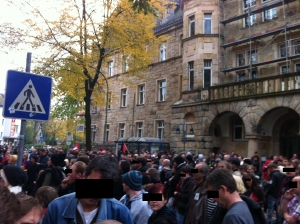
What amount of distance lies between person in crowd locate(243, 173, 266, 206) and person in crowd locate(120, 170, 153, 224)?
2.92 m

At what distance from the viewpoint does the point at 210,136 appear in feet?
65.8

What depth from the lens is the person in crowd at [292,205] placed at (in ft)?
11.9

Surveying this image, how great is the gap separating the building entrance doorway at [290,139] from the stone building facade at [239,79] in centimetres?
5

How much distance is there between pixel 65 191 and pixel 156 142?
1764cm

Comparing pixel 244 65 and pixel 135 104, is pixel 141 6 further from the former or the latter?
pixel 135 104

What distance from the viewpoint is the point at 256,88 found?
17.3 m

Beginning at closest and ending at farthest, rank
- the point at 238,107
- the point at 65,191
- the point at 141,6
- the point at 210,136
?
the point at 65,191, the point at 141,6, the point at 238,107, the point at 210,136

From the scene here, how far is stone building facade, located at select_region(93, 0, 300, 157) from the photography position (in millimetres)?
17297

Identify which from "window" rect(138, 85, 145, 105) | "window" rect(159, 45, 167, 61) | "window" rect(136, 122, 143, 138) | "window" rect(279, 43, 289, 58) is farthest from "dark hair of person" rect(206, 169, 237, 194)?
"window" rect(138, 85, 145, 105)

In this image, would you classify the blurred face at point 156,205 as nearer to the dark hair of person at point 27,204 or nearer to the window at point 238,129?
the dark hair of person at point 27,204

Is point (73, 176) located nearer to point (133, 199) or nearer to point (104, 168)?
point (133, 199)

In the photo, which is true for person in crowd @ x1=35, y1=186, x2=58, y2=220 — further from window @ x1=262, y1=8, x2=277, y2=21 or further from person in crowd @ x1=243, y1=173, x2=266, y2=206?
window @ x1=262, y1=8, x2=277, y2=21

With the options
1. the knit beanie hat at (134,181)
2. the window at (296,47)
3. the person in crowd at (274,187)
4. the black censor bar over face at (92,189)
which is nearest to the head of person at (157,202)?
the knit beanie hat at (134,181)

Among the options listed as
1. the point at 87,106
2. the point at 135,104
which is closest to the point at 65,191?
the point at 87,106
